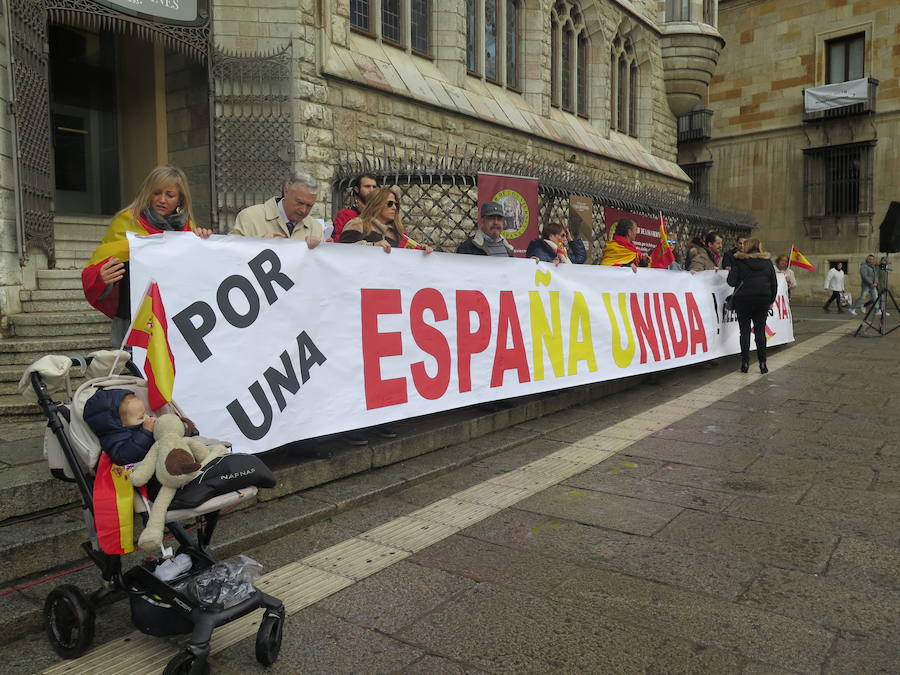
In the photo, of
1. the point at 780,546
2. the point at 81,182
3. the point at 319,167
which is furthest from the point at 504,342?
the point at 81,182

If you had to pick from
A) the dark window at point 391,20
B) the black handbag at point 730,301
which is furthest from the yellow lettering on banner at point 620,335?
the dark window at point 391,20

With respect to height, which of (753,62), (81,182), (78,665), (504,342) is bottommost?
(78,665)

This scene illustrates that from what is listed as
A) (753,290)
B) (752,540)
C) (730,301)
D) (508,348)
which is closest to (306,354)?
(508,348)

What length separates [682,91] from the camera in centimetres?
2405

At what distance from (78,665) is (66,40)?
34.7ft

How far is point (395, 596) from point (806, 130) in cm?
3009

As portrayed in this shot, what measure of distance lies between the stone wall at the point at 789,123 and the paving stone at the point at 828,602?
1056 inches

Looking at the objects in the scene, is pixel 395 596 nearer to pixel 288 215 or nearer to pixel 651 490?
pixel 651 490

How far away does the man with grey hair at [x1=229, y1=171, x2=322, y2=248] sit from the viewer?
4680 millimetres

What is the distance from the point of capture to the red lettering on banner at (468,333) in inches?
223

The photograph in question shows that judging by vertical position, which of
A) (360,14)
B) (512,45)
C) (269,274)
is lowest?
(269,274)

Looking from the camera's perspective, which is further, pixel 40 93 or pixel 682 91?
pixel 682 91

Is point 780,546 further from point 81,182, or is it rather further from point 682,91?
point 682,91

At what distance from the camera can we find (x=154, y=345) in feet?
10.4
